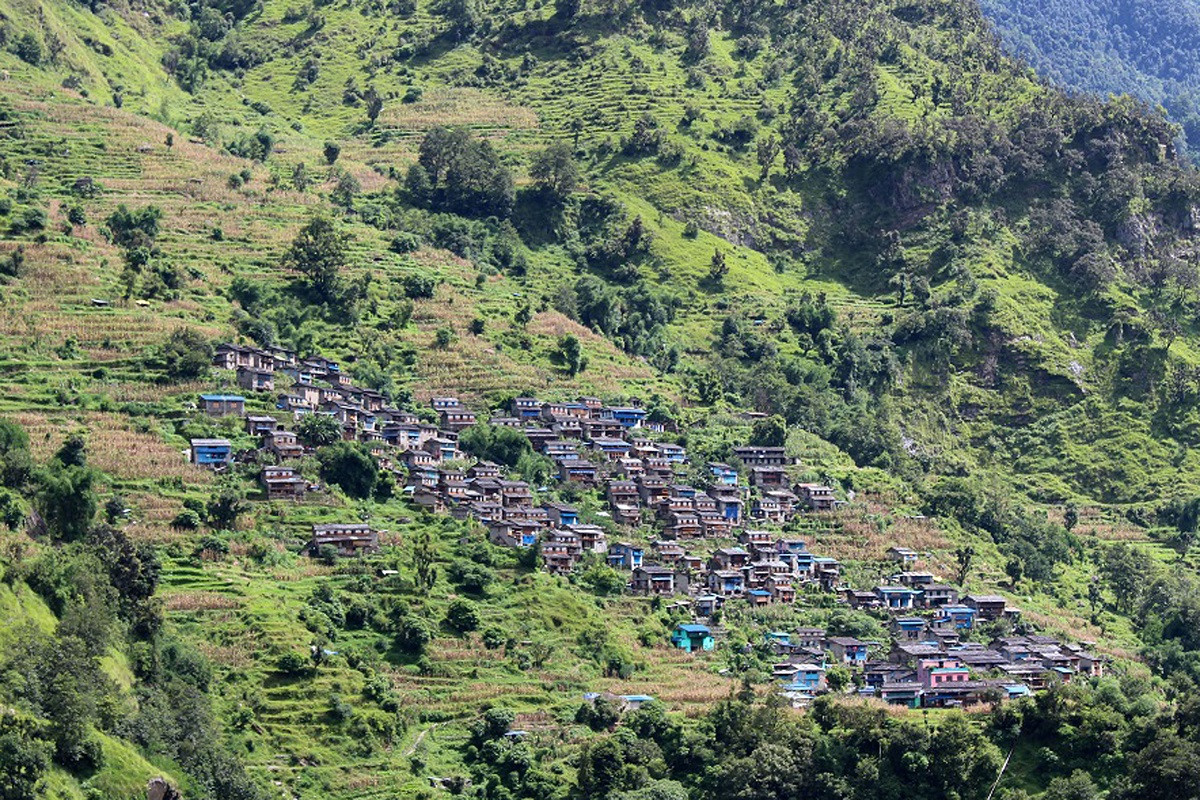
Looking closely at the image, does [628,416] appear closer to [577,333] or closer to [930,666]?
[577,333]

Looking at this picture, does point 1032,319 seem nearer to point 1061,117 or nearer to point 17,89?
point 1061,117

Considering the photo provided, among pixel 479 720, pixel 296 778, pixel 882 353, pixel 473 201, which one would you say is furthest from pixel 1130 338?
pixel 296 778

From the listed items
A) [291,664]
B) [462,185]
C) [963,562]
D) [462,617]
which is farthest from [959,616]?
[462,185]

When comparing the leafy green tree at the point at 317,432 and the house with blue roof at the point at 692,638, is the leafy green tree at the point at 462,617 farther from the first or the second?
the leafy green tree at the point at 317,432

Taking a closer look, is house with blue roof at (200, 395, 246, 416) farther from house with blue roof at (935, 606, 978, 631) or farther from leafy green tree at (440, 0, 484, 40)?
leafy green tree at (440, 0, 484, 40)

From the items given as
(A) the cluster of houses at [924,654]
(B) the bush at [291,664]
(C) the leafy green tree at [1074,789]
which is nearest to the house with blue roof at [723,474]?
(A) the cluster of houses at [924,654]

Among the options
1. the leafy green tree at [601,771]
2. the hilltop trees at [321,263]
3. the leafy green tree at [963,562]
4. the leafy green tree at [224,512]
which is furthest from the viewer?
the hilltop trees at [321,263]
